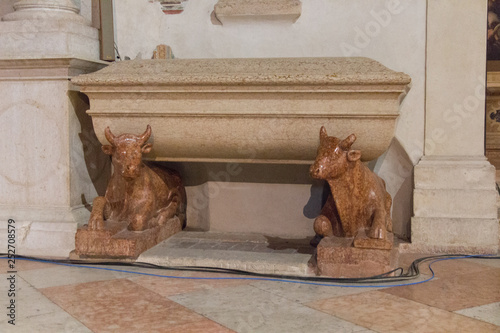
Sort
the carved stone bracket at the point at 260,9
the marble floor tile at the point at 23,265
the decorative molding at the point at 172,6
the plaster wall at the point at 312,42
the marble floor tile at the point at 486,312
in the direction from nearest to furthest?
the marble floor tile at the point at 486,312 < the marble floor tile at the point at 23,265 < the plaster wall at the point at 312,42 < the carved stone bracket at the point at 260,9 < the decorative molding at the point at 172,6

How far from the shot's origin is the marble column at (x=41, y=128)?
13.4 ft

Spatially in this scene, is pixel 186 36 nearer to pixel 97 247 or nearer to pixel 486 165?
pixel 97 247

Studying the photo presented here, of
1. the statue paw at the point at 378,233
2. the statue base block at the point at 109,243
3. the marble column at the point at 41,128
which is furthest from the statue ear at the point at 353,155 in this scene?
the marble column at the point at 41,128

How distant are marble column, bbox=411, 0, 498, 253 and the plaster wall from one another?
94 mm

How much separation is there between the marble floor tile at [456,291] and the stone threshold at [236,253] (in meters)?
0.64

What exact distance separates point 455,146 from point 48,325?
282 cm

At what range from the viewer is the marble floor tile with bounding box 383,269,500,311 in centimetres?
293

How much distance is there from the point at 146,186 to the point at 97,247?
A: 48 centimetres

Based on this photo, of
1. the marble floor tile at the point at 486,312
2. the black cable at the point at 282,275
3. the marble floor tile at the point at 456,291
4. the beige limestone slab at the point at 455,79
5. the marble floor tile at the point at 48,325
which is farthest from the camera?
the beige limestone slab at the point at 455,79

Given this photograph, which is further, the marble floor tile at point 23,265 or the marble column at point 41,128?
the marble column at point 41,128

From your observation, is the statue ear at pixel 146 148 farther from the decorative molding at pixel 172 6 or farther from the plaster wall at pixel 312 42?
the decorative molding at pixel 172 6

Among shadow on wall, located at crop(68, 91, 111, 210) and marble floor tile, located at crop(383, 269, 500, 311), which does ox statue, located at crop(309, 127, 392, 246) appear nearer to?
marble floor tile, located at crop(383, 269, 500, 311)

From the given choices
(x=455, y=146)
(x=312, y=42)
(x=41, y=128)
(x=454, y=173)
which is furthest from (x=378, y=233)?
(x=41, y=128)

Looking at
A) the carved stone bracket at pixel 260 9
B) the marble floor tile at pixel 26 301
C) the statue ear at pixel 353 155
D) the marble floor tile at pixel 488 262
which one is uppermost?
the carved stone bracket at pixel 260 9
